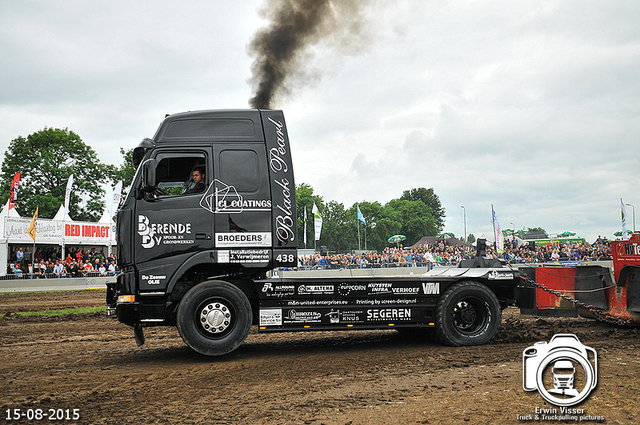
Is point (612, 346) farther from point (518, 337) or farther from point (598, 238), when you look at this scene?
point (598, 238)

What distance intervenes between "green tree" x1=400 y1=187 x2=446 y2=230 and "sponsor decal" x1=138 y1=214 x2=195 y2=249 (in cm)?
13238

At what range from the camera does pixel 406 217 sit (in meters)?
116

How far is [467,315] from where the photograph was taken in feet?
27.5

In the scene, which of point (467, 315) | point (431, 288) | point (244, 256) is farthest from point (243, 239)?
point (467, 315)

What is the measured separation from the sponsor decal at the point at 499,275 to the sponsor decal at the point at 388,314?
165 cm

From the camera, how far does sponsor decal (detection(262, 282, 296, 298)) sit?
25.1ft

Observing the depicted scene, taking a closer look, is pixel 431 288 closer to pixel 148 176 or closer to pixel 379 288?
pixel 379 288

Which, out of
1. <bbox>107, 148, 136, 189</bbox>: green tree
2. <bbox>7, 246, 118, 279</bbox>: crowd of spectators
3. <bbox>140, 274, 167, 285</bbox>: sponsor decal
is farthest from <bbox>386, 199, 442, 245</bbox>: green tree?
<bbox>140, 274, 167, 285</bbox>: sponsor decal

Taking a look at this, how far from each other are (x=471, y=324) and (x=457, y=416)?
4017 millimetres

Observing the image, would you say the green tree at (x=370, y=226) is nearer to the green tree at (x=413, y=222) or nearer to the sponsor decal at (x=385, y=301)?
the green tree at (x=413, y=222)

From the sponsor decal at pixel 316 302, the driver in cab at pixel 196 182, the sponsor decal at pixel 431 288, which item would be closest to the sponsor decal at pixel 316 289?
the sponsor decal at pixel 316 302

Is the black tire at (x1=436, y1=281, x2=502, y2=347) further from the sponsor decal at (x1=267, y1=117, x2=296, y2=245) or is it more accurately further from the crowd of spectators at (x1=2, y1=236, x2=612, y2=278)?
the crowd of spectators at (x1=2, y1=236, x2=612, y2=278)

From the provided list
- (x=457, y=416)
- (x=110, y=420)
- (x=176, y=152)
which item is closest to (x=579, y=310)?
(x=457, y=416)

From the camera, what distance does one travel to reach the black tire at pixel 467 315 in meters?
8.19
